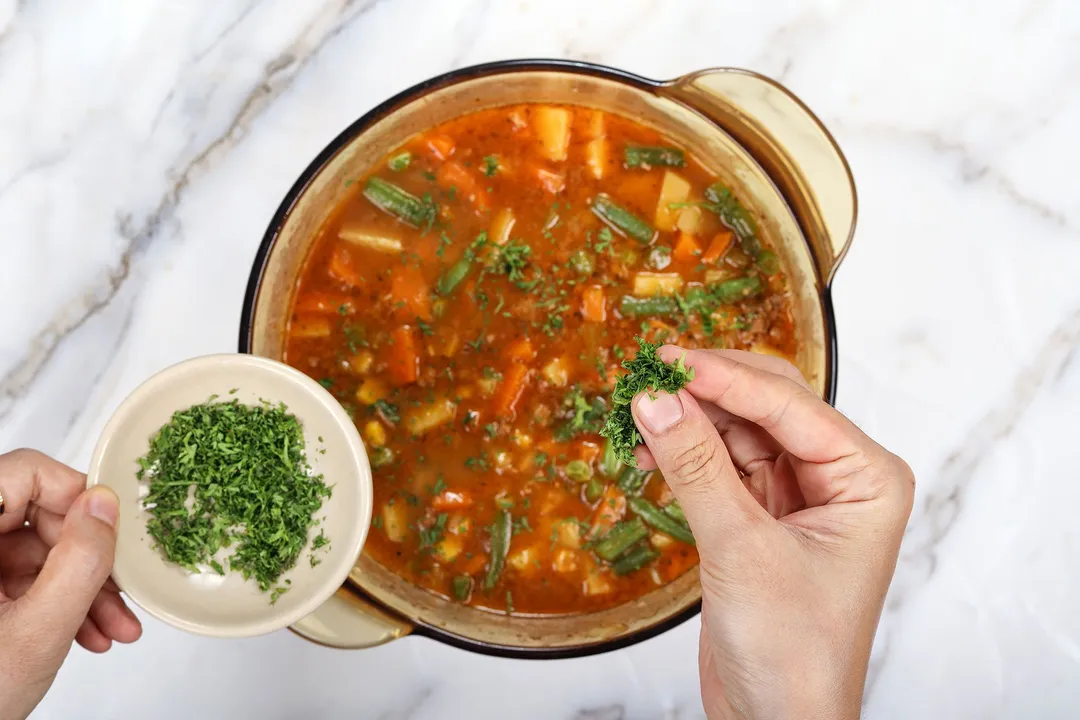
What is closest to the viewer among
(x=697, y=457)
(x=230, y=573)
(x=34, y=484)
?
(x=697, y=457)

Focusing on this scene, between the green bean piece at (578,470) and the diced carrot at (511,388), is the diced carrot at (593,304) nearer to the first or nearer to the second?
the diced carrot at (511,388)

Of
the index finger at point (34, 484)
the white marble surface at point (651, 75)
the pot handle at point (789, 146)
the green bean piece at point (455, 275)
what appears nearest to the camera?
the index finger at point (34, 484)

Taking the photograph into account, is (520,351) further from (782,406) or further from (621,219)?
(782,406)

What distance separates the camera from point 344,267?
2.70 meters

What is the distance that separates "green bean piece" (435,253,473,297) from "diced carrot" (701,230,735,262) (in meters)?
0.78

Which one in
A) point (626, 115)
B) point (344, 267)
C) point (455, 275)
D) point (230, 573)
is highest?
point (626, 115)

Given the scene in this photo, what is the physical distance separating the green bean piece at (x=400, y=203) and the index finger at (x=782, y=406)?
1.05 metres

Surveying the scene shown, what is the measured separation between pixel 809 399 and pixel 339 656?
→ 1.83 meters

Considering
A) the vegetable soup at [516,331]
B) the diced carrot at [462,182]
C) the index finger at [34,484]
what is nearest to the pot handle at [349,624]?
the vegetable soup at [516,331]

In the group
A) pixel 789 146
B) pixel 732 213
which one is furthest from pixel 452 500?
pixel 789 146

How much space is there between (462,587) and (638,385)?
3.76 feet

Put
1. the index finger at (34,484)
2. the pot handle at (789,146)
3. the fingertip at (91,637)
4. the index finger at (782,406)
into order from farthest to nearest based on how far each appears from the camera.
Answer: the pot handle at (789,146) < the fingertip at (91,637) < the index finger at (34,484) < the index finger at (782,406)

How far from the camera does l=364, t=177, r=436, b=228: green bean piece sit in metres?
2.66

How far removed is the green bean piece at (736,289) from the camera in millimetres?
2717
